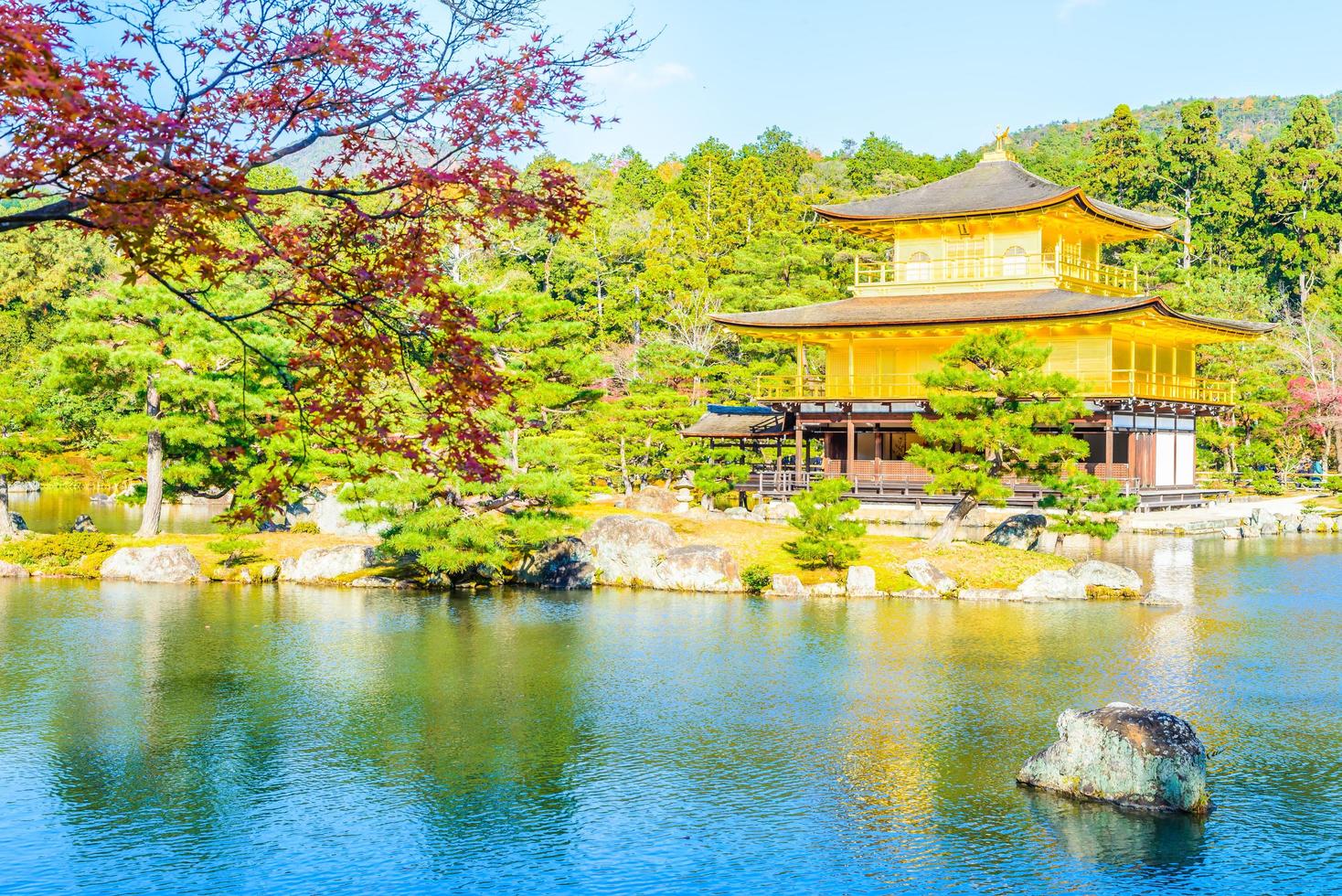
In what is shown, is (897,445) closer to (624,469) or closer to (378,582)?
(624,469)

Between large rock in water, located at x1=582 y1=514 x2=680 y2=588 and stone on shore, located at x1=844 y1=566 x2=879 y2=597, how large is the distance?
3.23 meters

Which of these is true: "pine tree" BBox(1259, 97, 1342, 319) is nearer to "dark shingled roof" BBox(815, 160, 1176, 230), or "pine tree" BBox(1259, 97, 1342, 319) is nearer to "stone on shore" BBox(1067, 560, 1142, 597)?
"dark shingled roof" BBox(815, 160, 1176, 230)

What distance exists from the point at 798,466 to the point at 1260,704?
20.9 metres

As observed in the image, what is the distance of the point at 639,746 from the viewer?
1190 cm

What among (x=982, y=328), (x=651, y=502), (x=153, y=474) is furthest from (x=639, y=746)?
(x=982, y=328)

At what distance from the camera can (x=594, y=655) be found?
52.5ft

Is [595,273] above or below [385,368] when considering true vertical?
above

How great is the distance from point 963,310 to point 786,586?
1494 cm

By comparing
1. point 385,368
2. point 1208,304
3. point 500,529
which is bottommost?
point 500,529

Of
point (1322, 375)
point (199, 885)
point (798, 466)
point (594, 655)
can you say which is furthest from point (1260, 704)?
point (1322, 375)

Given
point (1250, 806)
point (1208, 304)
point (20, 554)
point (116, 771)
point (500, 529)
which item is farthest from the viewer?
point (1208, 304)

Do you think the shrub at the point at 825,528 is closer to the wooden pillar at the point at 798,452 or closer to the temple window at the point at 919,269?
the wooden pillar at the point at 798,452

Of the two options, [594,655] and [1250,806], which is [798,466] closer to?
[594,655]

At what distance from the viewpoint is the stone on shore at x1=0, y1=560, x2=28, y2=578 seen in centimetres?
2327
